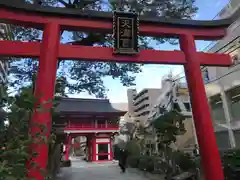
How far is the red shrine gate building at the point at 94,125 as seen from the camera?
27.8 meters

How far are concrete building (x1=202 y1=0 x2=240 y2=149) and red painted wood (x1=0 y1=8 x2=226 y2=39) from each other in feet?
20.6

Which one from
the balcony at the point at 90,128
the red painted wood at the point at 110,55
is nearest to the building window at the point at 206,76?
the red painted wood at the point at 110,55

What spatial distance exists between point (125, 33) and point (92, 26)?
3.24 ft

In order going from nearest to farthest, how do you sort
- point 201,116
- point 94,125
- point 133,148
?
point 201,116 < point 133,148 < point 94,125

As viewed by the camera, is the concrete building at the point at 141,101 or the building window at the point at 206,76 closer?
the building window at the point at 206,76

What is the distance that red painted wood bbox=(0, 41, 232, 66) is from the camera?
6449 mm

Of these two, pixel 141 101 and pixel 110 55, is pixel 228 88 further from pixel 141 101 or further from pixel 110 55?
pixel 141 101

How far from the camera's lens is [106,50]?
23.2ft

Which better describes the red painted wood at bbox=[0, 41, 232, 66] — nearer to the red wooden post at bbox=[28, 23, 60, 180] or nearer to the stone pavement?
the red wooden post at bbox=[28, 23, 60, 180]

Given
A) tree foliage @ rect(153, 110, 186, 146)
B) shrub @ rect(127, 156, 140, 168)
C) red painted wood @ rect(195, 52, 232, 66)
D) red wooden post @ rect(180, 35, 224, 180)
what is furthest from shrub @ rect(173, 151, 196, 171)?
shrub @ rect(127, 156, 140, 168)

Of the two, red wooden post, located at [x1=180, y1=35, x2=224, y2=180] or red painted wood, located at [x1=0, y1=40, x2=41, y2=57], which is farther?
red wooden post, located at [x1=180, y1=35, x2=224, y2=180]

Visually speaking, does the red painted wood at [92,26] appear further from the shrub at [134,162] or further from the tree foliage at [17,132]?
the shrub at [134,162]

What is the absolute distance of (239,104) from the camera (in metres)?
14.5

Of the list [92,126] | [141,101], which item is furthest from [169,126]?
[141,101]
